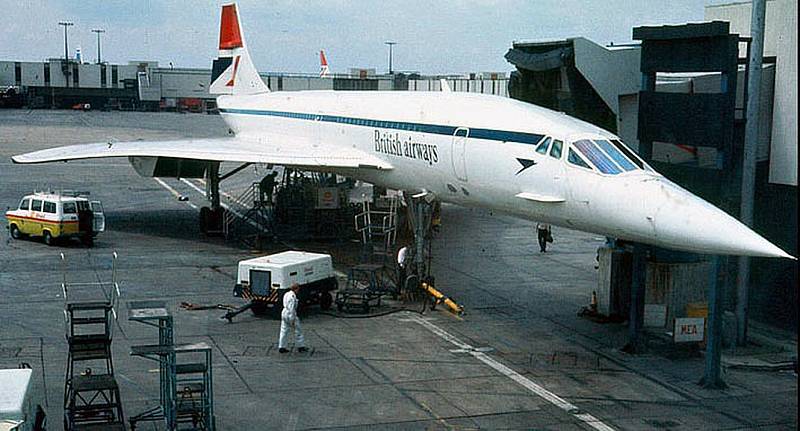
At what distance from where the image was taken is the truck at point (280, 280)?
68.7 ft

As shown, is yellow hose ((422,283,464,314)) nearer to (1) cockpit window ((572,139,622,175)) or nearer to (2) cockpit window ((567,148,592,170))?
(2) cockpit window ((567,148,592,170))

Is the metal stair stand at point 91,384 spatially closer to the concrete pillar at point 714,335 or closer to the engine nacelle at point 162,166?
the concrete pillar at point 714,335

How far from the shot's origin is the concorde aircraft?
52.8ft

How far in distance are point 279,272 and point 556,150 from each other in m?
6.71

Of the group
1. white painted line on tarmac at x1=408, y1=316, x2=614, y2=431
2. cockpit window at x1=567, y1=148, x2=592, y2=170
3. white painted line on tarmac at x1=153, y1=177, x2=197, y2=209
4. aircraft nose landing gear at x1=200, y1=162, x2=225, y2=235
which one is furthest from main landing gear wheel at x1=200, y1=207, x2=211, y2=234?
cockpit window at x1=567, y1=148, x2=592, y2=170

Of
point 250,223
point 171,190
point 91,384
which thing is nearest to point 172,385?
point 91,384

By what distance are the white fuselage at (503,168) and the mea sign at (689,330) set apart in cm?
303

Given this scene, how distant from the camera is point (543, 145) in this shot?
18766 mm

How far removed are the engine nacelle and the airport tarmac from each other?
2855mm

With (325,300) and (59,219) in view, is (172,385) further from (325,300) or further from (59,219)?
(59,219)

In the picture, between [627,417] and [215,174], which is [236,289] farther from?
[215,174]

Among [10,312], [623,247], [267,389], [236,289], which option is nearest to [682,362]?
[623,247]

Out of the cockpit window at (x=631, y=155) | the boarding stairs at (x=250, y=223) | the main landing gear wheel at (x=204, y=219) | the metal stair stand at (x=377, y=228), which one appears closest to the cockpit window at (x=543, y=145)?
the cockpit window at (x=631, y=155)

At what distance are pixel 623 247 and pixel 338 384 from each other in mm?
8774
